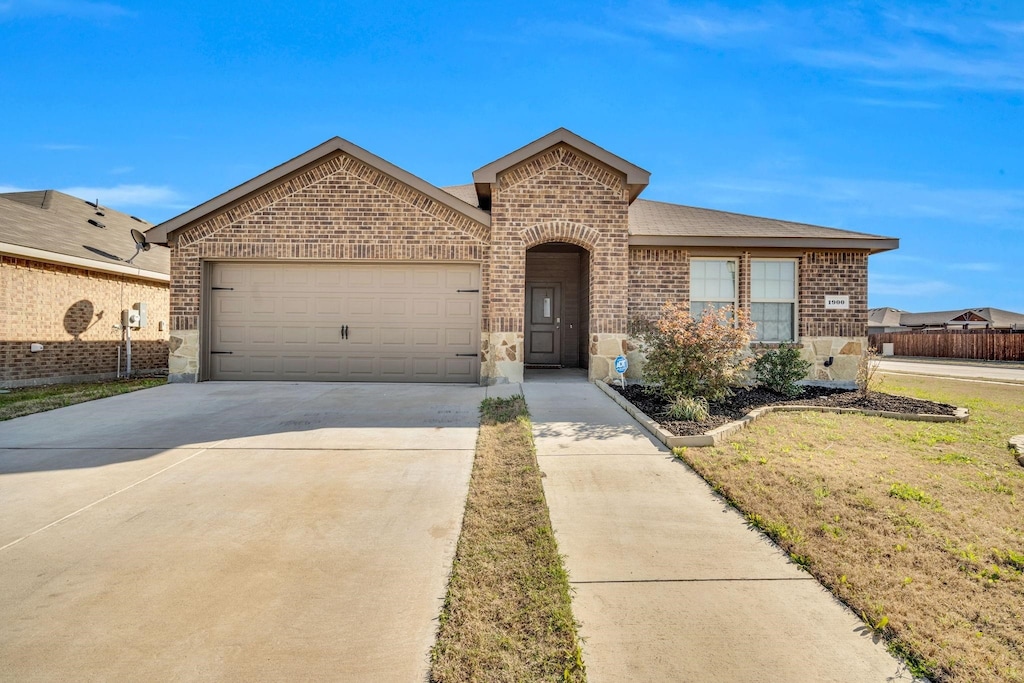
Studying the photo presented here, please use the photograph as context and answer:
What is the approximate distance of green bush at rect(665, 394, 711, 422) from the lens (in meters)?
7.27

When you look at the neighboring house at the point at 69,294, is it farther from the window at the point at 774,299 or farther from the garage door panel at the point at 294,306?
the window at the point at 774,299

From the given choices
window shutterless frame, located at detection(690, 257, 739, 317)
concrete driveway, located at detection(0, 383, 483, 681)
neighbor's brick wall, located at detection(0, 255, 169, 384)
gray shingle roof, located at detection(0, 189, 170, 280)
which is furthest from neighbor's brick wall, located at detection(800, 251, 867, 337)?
neighbor's brick wall, located at detection(0, 255, 169, 384)

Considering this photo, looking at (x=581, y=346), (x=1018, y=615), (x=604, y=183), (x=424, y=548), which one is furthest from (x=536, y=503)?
(x=581, y=346)

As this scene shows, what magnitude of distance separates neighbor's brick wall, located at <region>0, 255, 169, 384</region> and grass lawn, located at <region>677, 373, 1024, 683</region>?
45.0 feet

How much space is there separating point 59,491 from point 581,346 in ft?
36.8

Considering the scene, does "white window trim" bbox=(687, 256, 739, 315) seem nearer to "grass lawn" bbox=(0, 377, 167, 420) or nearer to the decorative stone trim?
the decorative stone trim

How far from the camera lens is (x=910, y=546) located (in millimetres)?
3646

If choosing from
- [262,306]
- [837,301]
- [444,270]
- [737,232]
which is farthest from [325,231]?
[837,301]

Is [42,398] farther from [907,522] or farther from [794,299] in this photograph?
[794,299]

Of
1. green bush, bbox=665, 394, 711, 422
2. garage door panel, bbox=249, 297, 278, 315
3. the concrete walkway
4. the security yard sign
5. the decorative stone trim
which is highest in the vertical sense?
the security yard sign

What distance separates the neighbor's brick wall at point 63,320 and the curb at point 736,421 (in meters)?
12.4

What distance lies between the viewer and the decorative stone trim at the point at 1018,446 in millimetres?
5981

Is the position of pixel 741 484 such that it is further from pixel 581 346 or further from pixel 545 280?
pixel 545 280

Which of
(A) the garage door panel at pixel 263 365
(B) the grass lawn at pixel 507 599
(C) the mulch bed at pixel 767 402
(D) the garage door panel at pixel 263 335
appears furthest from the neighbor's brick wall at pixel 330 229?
(B) the grass lawn at pixel 507 599
